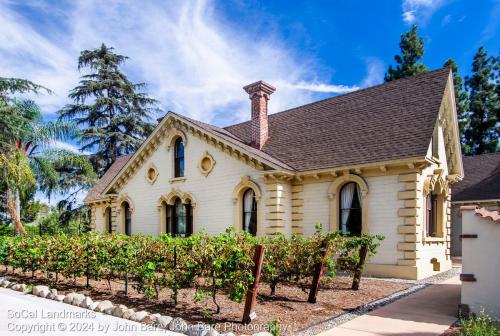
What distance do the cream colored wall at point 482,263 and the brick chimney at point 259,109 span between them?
40.3ft

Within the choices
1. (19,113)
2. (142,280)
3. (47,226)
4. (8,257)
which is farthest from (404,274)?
(47,226)

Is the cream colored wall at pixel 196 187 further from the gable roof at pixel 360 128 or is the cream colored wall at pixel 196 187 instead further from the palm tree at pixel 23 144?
the palm tree at pixel 23 144

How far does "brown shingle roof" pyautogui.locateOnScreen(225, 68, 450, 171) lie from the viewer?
1427 cm

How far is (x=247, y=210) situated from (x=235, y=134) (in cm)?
622

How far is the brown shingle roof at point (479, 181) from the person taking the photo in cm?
2128

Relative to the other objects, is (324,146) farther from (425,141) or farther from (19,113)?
(19,113)

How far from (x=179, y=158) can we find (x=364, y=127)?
965cm

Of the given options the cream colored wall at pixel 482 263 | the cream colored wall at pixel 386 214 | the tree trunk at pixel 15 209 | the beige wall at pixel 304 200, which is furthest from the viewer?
the tree trunk at pixel 15 209

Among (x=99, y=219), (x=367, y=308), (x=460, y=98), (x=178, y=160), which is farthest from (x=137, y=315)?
(x=460, y=98)

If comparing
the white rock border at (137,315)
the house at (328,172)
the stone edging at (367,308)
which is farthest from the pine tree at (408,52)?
the white rock border at (137,315)

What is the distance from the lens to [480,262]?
7.80m

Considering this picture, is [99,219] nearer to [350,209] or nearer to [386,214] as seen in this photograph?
[350,209]

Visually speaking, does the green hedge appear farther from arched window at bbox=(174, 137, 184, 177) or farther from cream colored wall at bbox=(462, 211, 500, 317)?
arched window at bbox=(174, 137, 184, 177)

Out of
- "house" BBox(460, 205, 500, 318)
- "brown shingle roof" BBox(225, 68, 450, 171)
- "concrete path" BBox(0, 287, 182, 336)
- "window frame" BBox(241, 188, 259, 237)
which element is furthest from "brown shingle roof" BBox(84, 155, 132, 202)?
"house" BBox(460, 205, 500, 318)
